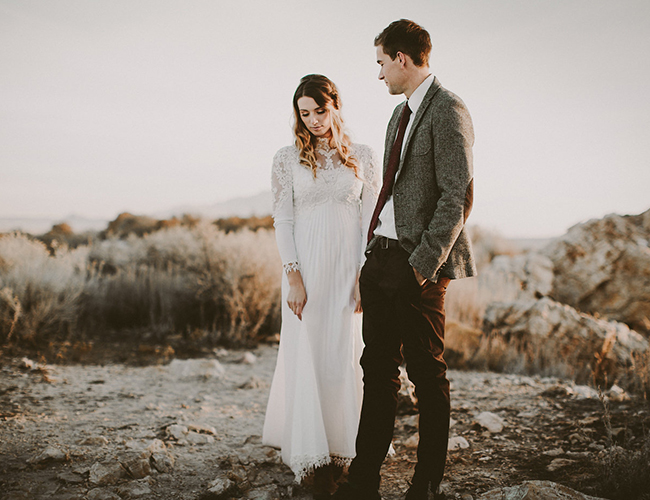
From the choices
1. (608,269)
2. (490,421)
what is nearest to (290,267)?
(490,421)

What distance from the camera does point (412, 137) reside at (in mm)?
1970

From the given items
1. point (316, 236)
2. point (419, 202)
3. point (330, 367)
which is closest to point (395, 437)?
point (330, 367)

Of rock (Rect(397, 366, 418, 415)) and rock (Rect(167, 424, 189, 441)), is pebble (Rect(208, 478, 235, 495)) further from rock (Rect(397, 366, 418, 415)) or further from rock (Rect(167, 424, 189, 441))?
rock (Rect(397, 366, 418, 415))

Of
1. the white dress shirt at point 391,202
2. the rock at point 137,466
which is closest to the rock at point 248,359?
the rock at point 137,466

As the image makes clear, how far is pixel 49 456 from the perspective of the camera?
8.39 feet

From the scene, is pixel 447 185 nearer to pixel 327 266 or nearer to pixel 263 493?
pixel 327 266

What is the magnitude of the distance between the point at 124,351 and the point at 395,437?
3.60m

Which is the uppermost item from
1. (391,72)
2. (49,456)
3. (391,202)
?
(391,72)

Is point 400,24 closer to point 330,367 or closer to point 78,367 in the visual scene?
point 330,367

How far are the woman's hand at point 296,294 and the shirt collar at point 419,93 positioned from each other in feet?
3.60

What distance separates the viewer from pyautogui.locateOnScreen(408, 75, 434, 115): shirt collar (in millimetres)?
2006

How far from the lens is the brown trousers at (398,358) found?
199 cm

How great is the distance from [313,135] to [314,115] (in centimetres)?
15

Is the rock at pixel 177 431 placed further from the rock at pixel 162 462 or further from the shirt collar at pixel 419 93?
the shirt collar at pixel 419 93
